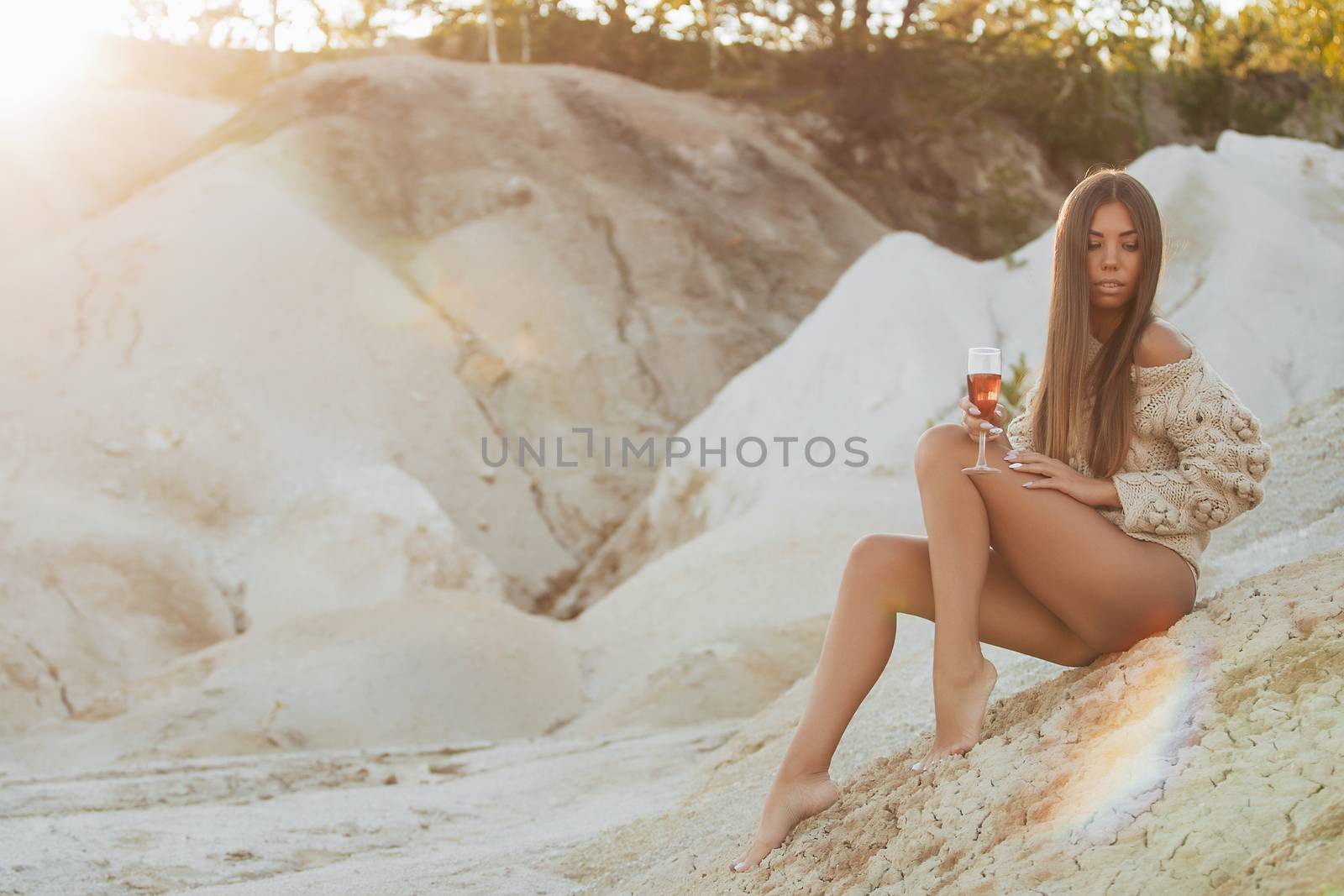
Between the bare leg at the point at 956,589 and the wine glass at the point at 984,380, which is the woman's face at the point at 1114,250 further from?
the bare leg at the point at 956,589

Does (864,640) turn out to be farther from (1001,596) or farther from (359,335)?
(359,335)

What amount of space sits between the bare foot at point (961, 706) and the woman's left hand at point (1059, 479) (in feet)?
1.17

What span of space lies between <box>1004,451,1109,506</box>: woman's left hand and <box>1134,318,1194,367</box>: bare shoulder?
0.29 metres

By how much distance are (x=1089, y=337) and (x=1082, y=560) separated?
0.50 meters

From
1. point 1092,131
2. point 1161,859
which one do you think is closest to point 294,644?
point 1161,859

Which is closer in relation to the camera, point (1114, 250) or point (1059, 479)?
point (1059, 479)

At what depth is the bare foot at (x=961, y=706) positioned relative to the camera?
2.37 m

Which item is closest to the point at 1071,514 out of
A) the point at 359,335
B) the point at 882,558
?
the point at 882,558

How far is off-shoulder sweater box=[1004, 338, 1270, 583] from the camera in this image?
2.34 meters

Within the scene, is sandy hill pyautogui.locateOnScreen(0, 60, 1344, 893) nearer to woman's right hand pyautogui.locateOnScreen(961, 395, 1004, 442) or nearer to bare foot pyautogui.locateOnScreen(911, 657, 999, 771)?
bare foot pyautogui.locateOnScreen(911, 657, 999, 771)

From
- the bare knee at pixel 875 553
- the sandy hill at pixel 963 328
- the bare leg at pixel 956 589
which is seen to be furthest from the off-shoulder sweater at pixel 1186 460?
the sandy hill at pixel 963 328

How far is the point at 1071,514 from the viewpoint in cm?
233

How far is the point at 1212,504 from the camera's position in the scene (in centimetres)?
233

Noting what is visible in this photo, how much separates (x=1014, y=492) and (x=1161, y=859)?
829 mm
